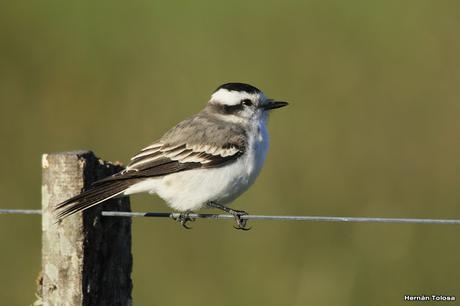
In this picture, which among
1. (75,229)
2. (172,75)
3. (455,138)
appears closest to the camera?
(75,229)

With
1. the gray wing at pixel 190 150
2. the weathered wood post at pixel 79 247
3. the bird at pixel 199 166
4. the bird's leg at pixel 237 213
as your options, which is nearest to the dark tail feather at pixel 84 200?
the weathered wood post at pixel 79 247

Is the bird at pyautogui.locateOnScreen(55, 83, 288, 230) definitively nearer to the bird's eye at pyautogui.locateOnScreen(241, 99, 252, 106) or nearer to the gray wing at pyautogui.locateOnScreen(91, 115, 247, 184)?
the gray wing at pyautogui.locateOnScreen(91, 115, 247, 184)

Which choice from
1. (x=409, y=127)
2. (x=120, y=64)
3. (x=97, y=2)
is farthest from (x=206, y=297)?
(x=97, y=2)

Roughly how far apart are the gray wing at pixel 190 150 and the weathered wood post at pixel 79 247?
0.89m

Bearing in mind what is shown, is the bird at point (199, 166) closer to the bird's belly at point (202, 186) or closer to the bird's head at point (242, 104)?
the bird's belly at point (202, 186)

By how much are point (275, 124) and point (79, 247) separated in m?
5.36

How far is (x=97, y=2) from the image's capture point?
13047 mm

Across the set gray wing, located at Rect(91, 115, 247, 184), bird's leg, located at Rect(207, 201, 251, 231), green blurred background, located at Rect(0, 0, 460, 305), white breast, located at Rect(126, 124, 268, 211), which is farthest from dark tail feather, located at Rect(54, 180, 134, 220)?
green blurred background, located at Rect(0, 0, 460, 305)

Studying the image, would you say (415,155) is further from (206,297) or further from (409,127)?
(206,297)

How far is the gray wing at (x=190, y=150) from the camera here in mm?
6305

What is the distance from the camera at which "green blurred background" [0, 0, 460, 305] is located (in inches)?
317

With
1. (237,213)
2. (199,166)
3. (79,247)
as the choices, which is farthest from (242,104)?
(79,247)

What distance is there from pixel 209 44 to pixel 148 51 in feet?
2.94

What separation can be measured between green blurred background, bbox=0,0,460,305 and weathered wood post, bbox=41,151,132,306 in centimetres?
273
